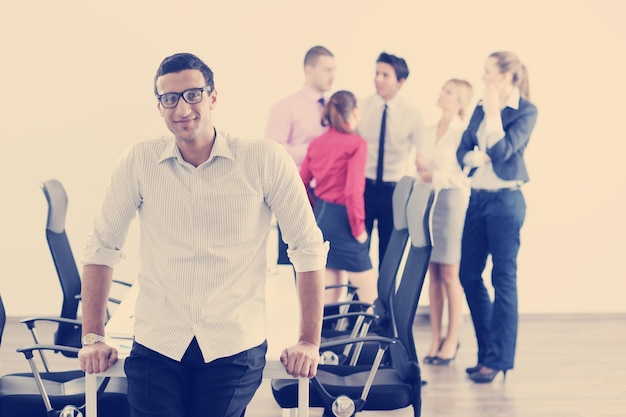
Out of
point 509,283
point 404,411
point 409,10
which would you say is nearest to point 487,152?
point 509,283

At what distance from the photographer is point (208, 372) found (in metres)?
2.26

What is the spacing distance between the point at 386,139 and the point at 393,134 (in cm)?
5

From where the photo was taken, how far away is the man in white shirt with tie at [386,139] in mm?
5199

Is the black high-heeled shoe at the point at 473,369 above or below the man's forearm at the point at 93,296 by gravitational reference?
below

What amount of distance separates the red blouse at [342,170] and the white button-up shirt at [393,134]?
2.43 feet

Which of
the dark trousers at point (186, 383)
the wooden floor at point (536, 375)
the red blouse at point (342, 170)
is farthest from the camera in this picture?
the red blouse at point (342, 170)

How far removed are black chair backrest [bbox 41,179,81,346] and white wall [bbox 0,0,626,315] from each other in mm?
2087

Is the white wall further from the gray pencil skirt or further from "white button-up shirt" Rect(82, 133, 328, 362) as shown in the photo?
"white button-up shirt" Rect(82, 133, 328, 362)

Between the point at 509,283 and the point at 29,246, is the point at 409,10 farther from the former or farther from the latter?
the point at 29,246

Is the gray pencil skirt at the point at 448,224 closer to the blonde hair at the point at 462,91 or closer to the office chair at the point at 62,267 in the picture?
the blonde hair at the point at 462,91

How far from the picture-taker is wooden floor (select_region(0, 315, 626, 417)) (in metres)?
4.23

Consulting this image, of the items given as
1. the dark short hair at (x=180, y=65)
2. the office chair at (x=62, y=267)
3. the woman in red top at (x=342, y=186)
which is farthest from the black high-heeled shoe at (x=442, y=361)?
the dark short hair at (x=180, y=65)

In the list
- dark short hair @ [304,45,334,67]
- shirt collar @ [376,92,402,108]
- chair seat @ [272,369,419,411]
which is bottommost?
chair seat @ [272,369,419,411]

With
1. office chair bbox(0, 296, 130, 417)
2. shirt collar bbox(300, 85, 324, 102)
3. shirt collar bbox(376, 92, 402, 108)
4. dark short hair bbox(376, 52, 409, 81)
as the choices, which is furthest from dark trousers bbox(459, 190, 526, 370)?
office chair bbox(0, 296, 130, 417)
